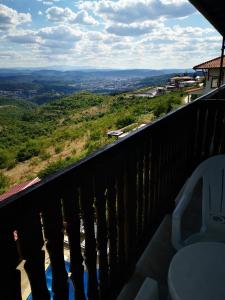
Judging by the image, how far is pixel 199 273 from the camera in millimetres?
1062

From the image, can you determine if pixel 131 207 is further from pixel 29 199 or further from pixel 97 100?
pixel 97 100

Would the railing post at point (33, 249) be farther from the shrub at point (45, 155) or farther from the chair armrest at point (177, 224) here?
the shrub at point (45, 155)

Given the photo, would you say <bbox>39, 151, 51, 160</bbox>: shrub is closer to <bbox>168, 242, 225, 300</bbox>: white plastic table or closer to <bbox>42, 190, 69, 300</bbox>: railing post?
<bbox>168, 242, 225, 300</bbox>: white plastic table

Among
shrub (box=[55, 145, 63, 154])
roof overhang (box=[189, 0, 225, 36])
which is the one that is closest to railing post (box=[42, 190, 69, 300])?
roof overhang (box=[189, 0, 225, 36])

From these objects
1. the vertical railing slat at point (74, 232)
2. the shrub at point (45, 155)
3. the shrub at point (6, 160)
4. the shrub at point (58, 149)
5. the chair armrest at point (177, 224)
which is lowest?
the shrub at point (6, 160)

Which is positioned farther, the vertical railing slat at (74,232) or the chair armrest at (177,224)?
the chair armrest at (177,224)

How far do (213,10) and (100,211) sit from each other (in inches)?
117

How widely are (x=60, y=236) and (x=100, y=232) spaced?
34 centimetres

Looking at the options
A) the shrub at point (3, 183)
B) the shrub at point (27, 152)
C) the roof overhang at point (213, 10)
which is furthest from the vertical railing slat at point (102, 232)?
the shrub at point (27, 152)

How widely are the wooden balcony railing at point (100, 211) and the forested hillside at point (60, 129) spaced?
10946 millimetres

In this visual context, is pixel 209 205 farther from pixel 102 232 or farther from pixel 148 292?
pixel 102 232

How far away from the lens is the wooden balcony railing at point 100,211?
25.4 inches

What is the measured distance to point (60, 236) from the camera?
0.80 m

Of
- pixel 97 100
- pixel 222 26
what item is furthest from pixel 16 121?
pixel 222 26
